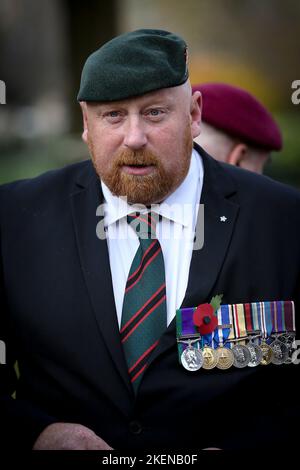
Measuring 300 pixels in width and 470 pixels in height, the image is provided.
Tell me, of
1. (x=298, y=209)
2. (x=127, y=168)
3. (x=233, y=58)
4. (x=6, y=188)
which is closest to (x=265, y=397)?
(x=298, y=209)

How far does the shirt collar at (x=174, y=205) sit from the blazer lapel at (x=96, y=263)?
0.14 feet

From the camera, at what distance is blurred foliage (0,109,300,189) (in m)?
8.20

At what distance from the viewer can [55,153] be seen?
8.53 meters

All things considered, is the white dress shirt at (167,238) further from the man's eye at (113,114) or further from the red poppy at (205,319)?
the man's eye at (113,114)

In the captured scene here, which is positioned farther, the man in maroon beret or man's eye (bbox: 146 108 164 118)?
the man in maroon beret

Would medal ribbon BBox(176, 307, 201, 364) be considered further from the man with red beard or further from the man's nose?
the man's nose

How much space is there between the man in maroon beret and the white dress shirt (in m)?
1.03

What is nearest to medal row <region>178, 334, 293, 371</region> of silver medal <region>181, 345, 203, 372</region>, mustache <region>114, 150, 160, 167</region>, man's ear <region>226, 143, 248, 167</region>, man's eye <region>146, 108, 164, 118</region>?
silver medal <region>181, 345, 203, 372</region>

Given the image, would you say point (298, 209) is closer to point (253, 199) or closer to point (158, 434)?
point (253, 199)

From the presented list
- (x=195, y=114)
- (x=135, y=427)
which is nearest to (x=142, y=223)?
(x=195, y=114)

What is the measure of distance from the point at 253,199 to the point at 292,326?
46 cm

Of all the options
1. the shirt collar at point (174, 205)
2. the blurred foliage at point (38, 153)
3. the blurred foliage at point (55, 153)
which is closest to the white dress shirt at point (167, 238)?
the shirt collar at point (174, 205)

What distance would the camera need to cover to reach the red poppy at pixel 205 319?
8.68 ft

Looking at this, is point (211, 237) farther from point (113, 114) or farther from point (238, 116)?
point (238, 116)
